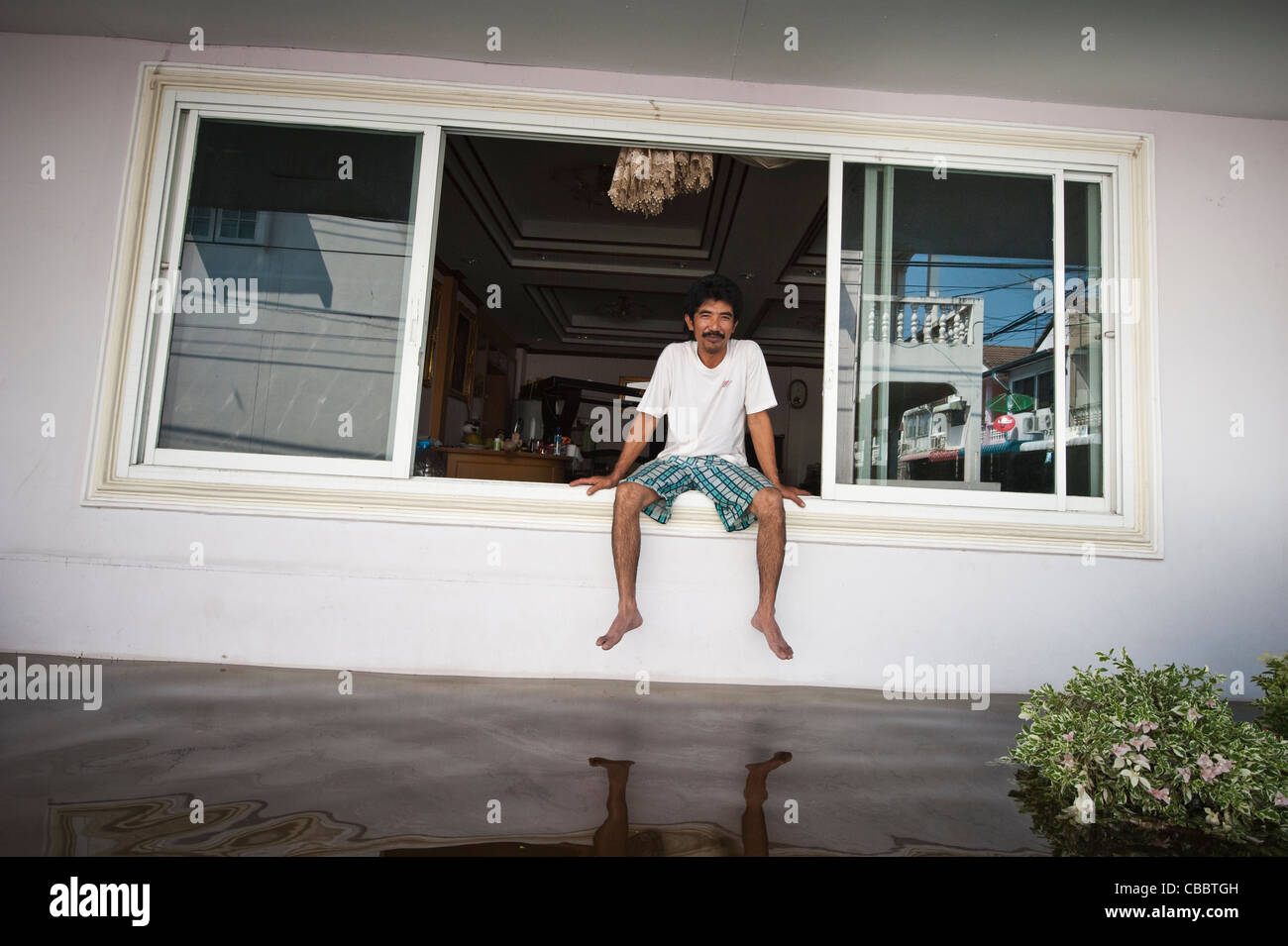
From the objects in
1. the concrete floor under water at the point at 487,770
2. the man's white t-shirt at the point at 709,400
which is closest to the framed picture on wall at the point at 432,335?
the man's white t-shirt at the point at 709,400

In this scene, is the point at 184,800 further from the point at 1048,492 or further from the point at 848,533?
the point at 1048,492

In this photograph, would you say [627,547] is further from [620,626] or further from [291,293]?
[291,293]

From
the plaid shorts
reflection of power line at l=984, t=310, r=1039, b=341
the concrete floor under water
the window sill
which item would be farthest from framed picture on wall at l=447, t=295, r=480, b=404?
reflection of power line at l=984, t=310, r=1039, b=341

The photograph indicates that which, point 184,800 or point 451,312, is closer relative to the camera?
point 184,800

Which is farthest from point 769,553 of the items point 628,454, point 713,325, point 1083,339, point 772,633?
point 1083,339

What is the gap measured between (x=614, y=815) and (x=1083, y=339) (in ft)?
9.90

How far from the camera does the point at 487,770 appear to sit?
2088mm

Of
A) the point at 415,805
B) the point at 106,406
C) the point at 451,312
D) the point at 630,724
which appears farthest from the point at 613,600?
the point at 451,312

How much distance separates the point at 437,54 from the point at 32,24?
1.78 meters

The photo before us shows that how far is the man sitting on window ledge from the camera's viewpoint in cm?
305

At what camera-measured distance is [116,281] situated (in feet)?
10.7

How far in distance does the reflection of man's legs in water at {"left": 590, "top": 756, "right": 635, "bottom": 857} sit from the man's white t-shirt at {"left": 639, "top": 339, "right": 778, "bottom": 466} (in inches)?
60.1

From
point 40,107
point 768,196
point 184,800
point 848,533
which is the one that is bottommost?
point 184,800

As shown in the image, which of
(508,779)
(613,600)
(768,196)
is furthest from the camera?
(768,196)
